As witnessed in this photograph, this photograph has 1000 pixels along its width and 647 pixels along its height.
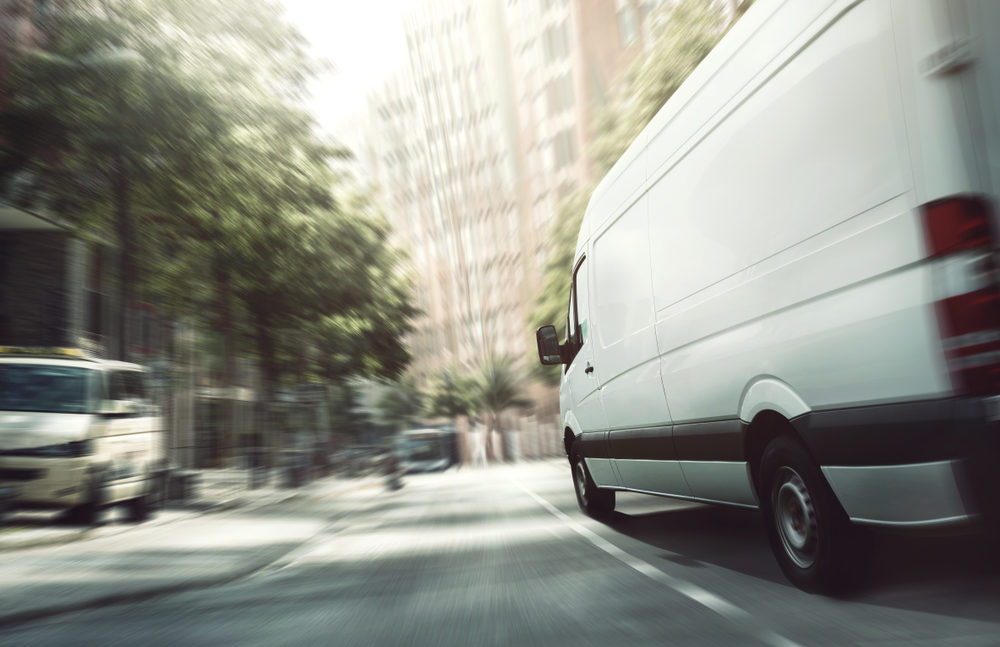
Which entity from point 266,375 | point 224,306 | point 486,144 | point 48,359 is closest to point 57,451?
point 48,359

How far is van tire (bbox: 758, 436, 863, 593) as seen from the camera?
161 inches

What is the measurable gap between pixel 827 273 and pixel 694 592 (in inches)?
78.3

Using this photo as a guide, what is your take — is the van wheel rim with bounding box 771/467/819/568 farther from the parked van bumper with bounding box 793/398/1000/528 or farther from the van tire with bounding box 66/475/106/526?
the van tire with bounding box 66/475/106/526

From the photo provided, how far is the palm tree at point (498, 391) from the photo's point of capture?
6150 cm

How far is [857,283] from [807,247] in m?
0.41

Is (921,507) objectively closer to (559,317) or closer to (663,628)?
(663,628)

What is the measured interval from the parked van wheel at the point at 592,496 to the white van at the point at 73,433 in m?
5.43

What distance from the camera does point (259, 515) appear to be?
12969 mm

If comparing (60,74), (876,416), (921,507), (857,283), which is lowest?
(921,507)

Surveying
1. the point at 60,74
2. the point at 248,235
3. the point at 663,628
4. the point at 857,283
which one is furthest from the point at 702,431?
the point at 248,235

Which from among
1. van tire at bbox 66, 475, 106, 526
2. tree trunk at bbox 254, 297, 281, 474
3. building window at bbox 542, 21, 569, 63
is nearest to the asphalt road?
van tire at bbox 66, 475, 106, 526

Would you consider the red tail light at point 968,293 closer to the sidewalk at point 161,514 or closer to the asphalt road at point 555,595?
the asphalt road at point 555,595

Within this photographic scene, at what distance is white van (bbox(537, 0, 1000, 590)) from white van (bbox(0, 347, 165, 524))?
6.79 meters

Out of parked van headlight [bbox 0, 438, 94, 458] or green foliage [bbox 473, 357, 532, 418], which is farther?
green foliage [bbox 473, 357, 532, 418]
